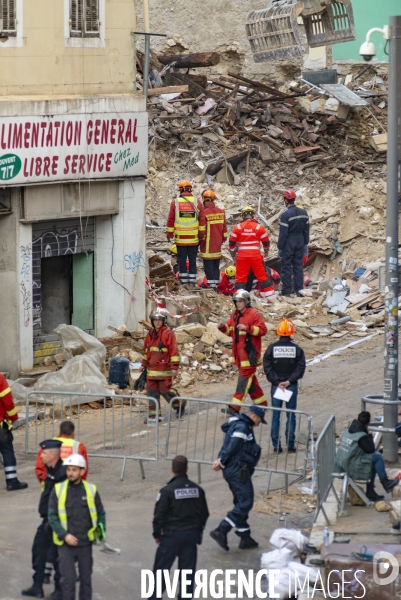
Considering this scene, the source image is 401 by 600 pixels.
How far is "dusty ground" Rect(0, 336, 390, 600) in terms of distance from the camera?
10031 millimetres

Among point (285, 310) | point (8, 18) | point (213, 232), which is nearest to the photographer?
point (8, 18)

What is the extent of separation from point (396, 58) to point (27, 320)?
7.46m

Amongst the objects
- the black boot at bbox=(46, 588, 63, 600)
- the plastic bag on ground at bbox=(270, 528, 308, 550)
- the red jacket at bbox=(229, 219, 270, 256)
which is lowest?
the black boot at bbox=(46, 588, 63, 600)

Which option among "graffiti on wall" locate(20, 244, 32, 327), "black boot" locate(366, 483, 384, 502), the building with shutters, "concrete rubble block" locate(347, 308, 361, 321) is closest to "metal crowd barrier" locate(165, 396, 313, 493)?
"black boot" locate(366, 483, 384, 502)

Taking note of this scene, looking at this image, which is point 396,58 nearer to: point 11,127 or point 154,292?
point 11,127

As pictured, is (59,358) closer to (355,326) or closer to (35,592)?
(355,326)

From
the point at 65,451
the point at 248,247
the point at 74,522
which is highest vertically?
the point at 248,247

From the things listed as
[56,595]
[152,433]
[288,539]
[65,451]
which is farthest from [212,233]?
[56,595]

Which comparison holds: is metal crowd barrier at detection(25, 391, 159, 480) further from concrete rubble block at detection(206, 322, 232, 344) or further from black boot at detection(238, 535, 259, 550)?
concrete rubble block at detection(206, 322, 232, 344)

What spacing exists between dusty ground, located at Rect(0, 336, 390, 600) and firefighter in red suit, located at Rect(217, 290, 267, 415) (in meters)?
1.16

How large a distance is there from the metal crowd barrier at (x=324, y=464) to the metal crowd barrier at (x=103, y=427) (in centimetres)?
209

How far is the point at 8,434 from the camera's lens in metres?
12.2

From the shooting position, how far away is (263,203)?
26.4m

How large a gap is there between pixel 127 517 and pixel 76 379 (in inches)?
186
